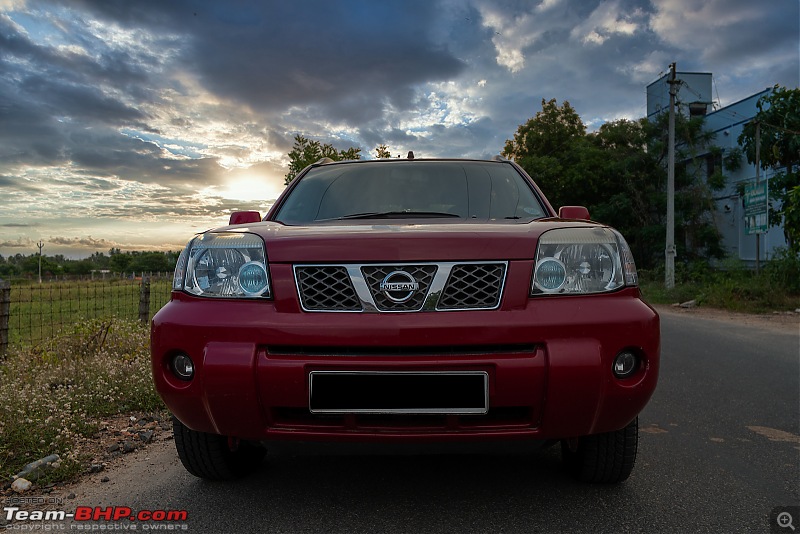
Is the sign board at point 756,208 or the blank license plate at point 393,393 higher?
the sign board at point 756,208

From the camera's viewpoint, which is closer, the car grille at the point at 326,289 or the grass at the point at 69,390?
the car grille at the point at 326,289

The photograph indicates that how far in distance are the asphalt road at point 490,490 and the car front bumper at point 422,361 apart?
175mm

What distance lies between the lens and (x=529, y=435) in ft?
6.90

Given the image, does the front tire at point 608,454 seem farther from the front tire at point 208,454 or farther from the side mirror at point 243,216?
the side mirror at point 243,216

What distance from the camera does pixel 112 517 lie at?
8.10ft

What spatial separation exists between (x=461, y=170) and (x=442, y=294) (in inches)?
63.5

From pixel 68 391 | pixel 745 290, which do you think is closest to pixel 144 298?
pixel 68 391

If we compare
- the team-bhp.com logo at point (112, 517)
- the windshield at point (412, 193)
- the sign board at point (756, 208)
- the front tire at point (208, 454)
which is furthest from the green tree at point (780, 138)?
the team-bhp.com logo at point (112, 517)

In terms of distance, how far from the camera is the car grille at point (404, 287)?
211 cm

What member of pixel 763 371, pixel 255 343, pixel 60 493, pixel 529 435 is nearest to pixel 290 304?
pixel 255 343

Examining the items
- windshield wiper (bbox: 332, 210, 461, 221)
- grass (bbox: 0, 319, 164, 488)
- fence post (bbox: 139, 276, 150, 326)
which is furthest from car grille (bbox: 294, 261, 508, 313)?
fence post (bbox: 139, 276, 150, 326)

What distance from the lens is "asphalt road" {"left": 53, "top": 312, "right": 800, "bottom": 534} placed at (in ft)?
7.49

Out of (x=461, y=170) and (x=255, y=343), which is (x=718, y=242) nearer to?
(x=461, y=170)

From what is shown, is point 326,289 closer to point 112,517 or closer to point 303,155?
point 112,517
